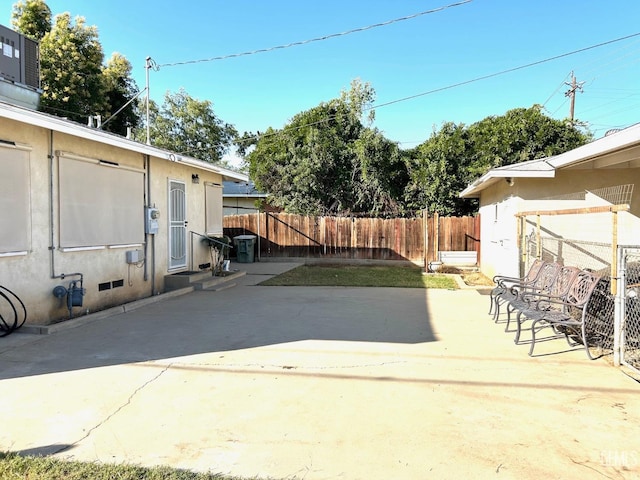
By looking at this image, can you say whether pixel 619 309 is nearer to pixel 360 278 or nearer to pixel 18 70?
pixel 360 278

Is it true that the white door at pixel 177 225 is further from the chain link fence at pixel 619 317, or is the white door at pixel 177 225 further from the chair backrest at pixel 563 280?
the chain link fence at pixel 619 317

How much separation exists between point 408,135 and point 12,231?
19238 mm

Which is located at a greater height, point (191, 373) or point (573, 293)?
point (573, 293)

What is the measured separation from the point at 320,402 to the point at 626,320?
3562mm

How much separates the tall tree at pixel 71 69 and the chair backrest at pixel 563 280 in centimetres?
2283

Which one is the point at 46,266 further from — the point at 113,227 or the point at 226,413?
the point at 226,413

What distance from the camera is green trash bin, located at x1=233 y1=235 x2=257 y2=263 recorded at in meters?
16.4

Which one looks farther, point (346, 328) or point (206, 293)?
point (206, 293)

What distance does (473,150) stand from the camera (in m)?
18.8

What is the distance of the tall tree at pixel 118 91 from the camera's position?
81.1 feet

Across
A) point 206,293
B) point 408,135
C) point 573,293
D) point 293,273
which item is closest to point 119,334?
point 206,293

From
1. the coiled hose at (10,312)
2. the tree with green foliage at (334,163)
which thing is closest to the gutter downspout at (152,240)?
the coiled hose at (10,312)

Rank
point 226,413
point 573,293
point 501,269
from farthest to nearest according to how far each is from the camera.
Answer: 1. point 501,269
2. point 573,293
3. point 226,413

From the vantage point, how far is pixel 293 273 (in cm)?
1329
